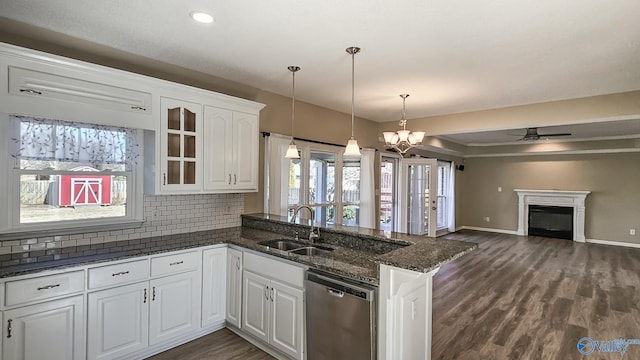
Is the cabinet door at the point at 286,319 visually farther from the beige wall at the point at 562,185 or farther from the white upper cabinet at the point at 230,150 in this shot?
the beige wall at the point at 562,185

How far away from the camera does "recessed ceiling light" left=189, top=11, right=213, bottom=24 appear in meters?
2.24

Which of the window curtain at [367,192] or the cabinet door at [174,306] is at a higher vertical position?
the window curtain at [367,192]

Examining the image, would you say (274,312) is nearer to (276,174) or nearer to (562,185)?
(276,174)

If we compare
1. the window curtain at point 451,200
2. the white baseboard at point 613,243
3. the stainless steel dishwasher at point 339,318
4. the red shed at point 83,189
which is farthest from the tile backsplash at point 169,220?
the white baseboard at point 613,243

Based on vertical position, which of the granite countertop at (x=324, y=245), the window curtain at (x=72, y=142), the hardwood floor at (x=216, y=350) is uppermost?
the window curtain at (x=72, y=142)

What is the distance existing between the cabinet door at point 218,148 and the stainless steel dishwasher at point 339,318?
1.56 metres

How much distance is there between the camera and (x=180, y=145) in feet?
10.2

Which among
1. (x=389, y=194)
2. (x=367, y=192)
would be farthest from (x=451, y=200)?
(x=367, y=192)

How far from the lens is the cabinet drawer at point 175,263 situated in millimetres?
2686

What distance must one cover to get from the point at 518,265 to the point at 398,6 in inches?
219

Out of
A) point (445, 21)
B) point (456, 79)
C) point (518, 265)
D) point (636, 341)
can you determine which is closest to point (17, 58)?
point (445, 21)

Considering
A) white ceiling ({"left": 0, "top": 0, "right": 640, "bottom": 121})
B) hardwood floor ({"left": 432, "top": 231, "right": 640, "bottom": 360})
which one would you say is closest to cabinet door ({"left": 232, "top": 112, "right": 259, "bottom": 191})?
white ceiling ({"left": 0, "top": 0, "right": 640, "bottom": 121})

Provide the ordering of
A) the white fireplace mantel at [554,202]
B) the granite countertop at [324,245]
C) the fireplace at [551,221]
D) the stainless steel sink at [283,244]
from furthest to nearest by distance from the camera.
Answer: the fireplace at [551,221], the white fireplace mantel at [554,202], the stainless steel sink at [283,244], the granite countertop at [324,245]

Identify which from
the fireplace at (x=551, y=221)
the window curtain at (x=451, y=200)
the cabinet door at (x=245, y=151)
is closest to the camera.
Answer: the cabinet door at (x=245, y=151)
